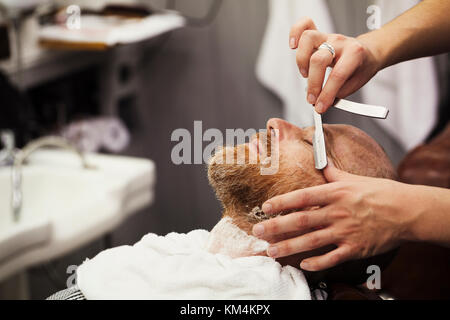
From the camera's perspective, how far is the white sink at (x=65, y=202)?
1224mm

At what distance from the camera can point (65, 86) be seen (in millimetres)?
1773

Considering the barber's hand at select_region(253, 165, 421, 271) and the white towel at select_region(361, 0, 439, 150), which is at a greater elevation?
the white towel at select_region(361, 0, 439, 150)

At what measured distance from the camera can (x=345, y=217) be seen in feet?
2.46

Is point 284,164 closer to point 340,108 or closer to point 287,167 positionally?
point 287,167

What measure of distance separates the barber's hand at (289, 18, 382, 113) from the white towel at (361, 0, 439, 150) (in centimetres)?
8

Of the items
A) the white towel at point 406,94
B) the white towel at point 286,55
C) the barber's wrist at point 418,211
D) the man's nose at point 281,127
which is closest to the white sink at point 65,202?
the white towel at point 286,55

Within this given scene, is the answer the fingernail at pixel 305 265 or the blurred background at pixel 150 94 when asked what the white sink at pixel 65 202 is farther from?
the fingernail at pixel 305 265

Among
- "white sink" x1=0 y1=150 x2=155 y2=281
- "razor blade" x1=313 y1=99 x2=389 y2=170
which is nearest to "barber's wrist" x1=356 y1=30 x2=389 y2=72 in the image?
"razor blade" x1=313 y1=99 x2=389 y2=170

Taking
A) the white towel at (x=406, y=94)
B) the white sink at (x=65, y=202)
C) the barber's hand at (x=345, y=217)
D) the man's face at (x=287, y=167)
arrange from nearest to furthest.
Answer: the barber's hand at (x=345, y=217) < the man's face at (x=287, y=167) < the white towel at (x=406, y=94) < the white sink at (x=65, y=202)

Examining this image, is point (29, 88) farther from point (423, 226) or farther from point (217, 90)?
point (423, 226)

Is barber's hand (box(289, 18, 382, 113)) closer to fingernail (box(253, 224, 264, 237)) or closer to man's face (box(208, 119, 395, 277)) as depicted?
man's face (box(208, 119, 395, 277))

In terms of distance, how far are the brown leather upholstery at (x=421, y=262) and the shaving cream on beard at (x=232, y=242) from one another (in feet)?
1.34

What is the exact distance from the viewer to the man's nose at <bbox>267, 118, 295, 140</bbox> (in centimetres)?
91

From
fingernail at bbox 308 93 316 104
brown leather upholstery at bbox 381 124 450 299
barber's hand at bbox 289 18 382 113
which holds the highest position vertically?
barber's hand at bbox 289 18 382 113
